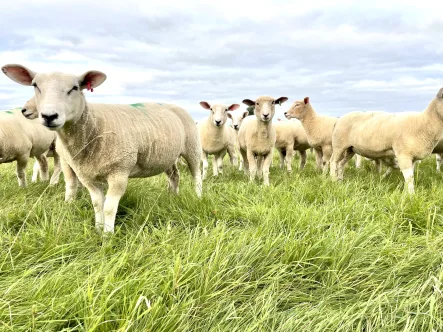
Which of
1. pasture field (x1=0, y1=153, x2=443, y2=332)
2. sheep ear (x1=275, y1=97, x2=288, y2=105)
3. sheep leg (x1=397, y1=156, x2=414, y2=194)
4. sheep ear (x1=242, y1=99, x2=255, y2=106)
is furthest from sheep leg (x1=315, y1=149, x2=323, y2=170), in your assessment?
pasture field (x1=0, y1=153, x2=443, y2=332)

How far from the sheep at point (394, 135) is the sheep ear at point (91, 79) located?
4.03 metres

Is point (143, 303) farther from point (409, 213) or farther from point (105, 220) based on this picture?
point (409, 213)

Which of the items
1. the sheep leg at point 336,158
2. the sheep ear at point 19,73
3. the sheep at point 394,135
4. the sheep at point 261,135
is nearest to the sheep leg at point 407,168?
the sheep at point 394,135

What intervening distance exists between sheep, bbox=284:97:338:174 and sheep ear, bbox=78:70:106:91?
267 inches

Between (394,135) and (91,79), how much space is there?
4.88m

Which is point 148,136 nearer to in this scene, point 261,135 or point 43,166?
point 261,135

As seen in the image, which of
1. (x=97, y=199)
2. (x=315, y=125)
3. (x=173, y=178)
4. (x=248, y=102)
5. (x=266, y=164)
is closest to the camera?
(x=97, y=199)

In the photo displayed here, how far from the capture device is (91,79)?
3281 mm

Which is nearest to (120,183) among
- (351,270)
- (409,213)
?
(351,270)

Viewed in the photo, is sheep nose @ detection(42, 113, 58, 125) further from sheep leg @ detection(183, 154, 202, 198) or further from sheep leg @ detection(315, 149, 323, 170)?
sheep leg @ detection(315, 149, 323, 170)

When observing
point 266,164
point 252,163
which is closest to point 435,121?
point 266,164

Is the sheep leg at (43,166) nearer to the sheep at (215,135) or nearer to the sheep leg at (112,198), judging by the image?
the sheep at (215,135)

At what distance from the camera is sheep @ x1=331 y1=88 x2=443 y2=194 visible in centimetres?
562

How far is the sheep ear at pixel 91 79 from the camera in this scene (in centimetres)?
321
